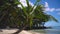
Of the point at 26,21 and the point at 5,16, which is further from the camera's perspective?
the point at 5,16

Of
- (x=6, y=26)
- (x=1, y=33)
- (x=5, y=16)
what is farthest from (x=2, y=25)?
(x=1, y=33)

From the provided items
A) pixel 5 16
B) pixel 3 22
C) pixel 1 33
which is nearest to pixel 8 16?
pixel 5 16

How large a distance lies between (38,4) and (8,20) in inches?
629

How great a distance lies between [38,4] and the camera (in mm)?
24016

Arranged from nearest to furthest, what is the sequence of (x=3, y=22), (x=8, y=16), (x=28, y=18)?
(x=28, y=18) < (x=8, y=16) < (x=3, y=22)

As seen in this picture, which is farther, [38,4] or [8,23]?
[8,23]

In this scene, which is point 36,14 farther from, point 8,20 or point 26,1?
point 8,20

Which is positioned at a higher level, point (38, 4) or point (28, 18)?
point (38, 4)

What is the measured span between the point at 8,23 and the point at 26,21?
1764cm

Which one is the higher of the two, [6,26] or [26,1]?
[26,1]

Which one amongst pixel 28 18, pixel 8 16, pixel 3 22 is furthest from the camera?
pixel 3 22

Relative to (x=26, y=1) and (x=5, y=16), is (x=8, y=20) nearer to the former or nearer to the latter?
(x=5, y=16)

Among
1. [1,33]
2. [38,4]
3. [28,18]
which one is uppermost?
[38,4]

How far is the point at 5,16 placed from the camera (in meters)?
37.5
